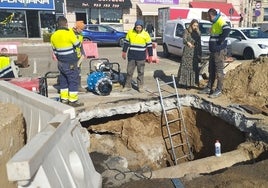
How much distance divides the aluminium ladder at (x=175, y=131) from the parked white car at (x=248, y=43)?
7395 mm

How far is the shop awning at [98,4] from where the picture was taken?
83.5 ft

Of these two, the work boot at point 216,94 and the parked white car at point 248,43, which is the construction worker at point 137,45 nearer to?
the work boot at point 216,94

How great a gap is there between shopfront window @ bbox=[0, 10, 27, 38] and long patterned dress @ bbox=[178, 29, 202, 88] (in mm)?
20001

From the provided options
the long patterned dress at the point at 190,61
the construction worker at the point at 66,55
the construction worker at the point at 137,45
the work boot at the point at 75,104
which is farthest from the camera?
the long patterned dress at the point at 190,61

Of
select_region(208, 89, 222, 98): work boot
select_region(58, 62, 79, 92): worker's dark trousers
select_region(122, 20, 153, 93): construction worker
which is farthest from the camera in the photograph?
select_region(122, 20, 153, 93): construction worker

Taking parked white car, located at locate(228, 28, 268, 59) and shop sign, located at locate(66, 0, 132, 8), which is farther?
shop sign, located at locate(66, 0, 132, 8)

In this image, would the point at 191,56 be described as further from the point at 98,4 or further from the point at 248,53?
the point at 98,4

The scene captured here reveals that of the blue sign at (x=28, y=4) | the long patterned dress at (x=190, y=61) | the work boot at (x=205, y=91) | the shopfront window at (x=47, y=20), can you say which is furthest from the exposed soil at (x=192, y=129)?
the shopfront window at (x=47, y=20)

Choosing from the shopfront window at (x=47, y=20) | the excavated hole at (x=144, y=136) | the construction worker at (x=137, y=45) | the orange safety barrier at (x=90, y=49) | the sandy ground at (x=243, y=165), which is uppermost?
the shopfront window at (x=47, y=20)

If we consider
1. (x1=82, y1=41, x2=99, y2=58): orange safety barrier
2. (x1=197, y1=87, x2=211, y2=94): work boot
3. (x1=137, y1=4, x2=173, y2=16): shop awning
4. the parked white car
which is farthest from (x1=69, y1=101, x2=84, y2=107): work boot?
(x1=137, y1=4, x2=173, y2=16): shop awning

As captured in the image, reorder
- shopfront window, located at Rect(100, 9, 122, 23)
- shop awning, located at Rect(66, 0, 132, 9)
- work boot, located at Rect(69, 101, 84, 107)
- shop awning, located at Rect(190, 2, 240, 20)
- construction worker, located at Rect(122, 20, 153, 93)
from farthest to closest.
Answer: shop awning, located at Rect(190, 2, 240, 20)
shopfront window, located at Rect(100, 9, 122, 23)
shop awning, located at Rect(66, 0, 132, 9)
construction worker, located at Rect(122, 20, 153, 93)
work boot, located at Rect(69, 101, 84, 107)

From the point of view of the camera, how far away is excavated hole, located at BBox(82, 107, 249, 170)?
25.6ft

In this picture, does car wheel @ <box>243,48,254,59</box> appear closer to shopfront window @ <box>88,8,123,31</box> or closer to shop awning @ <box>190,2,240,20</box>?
shopfront window @ <box>88,8,123,31</box>

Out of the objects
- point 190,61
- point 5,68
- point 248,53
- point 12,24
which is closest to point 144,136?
point 190,61
